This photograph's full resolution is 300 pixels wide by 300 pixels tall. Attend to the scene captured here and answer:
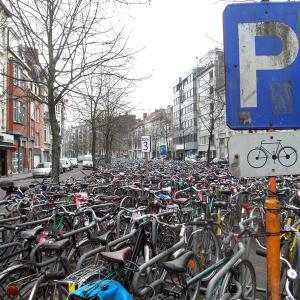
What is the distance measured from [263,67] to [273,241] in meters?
1.06

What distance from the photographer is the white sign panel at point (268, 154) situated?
2531 millimetres

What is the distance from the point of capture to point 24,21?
510 inches

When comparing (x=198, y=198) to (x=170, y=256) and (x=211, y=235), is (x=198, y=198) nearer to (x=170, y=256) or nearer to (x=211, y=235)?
(x=211, y=235)

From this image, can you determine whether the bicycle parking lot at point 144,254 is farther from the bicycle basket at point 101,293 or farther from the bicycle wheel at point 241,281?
the bicycle basket at point 101,293

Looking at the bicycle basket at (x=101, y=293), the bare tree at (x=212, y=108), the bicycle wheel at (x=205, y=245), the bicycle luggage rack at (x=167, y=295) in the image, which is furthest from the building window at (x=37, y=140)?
the bicycle basket at (x=101, y=293)

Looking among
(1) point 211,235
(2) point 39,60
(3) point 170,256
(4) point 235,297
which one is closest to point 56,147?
(2) point 39,60

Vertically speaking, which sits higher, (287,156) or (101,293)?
(287,156)

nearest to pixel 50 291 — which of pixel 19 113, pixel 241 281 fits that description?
pixel 241 281

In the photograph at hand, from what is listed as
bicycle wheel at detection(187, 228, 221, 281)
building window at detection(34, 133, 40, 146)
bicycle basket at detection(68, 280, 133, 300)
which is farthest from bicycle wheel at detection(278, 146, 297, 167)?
building window at detection(34, 133, 40, 146)

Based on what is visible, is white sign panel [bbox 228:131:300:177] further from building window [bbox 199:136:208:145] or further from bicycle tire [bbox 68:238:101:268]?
building window [bbox 199:136:208:145]

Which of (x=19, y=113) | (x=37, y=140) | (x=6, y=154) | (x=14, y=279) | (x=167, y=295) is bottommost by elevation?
(x=167, y=295)

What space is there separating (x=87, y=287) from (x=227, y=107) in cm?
157

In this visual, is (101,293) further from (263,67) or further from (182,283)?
(263,67)

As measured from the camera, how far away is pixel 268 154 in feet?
8.32
